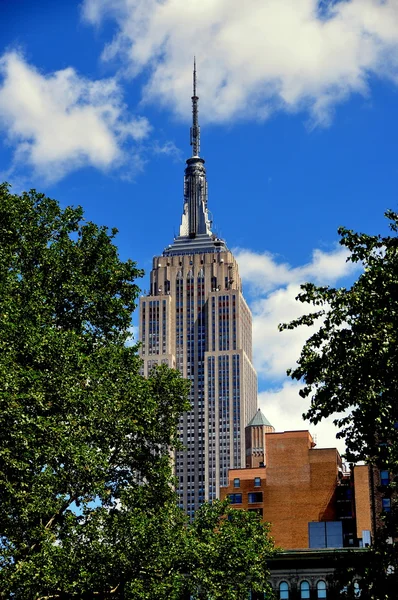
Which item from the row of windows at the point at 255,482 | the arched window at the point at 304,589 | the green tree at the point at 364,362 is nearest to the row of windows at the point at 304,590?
the arched window at the point at 304,589

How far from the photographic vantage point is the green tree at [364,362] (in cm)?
2677

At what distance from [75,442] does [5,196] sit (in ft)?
42.7

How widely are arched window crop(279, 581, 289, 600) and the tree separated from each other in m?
28.7

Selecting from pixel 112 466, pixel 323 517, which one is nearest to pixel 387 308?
pixel 112 466

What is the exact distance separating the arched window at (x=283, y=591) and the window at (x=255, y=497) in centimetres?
5549

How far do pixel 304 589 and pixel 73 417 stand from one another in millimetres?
36482

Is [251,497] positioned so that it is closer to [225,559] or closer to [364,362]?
[225,559]

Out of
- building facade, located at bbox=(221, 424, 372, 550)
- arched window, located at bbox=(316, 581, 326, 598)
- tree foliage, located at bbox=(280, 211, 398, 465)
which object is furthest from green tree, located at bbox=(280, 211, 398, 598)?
building facade, located at bbox=(221, 424, 372, 550)

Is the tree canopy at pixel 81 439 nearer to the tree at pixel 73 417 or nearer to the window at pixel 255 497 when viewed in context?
the tree at pixel 73 417

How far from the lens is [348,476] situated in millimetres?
124250

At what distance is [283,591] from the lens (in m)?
66.9

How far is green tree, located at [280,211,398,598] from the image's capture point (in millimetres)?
26766

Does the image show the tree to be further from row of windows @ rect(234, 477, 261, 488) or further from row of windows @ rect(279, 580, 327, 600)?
row of windows @ rect(234, 477, 261, 488)

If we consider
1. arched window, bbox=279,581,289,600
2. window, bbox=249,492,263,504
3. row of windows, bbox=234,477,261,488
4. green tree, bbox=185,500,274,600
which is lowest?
green tree, bbox=185,500,274,600
